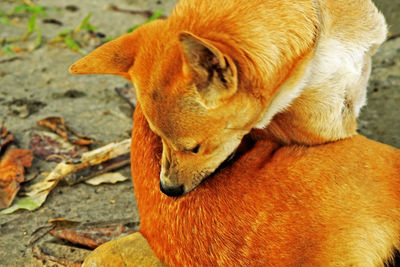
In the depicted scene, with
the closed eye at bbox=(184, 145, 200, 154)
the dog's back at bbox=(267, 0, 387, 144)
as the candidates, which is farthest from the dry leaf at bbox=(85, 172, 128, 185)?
the dog's back at bbox=(267, 0, 387, 144)

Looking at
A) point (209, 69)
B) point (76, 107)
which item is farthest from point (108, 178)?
point (209, 69)

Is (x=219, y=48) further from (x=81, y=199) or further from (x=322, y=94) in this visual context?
(x=81, y=199)

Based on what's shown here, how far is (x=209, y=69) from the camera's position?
2.56 metres

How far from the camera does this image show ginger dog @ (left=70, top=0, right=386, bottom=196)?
8.64ft

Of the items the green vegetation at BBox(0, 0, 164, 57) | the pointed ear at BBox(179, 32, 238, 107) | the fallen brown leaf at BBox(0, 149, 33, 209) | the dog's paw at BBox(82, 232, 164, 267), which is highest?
the pointed ear at BBox(179, 32, 238, 107)

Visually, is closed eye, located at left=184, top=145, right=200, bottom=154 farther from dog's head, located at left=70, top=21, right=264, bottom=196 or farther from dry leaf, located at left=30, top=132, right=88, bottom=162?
dry leaf, located at left=30, top=132, right=88, bottom=162

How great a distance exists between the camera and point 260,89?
2789 millimetres

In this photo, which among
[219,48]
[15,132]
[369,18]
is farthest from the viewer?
[15,132]

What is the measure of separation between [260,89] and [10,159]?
2.36m

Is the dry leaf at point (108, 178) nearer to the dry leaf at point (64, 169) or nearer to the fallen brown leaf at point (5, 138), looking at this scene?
the dry leaf at point (64, 169)

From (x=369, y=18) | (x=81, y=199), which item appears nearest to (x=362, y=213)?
(x=369, y=18)

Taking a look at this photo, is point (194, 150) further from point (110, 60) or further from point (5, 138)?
point (5, 138)

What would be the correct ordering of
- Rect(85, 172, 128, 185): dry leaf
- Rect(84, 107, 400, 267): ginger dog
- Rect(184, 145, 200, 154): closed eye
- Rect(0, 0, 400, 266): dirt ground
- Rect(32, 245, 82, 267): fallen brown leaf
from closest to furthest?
Rect(84, 107, 400, 267): ginger dog
Rect(184, 145, 200, 154): closed eye
Rect(32, 245, 82, 267): fallen brown leaf
Rect(0, 0, 400, 266): dirt ground
Rect(85, 172, 128, 185): dry leaf

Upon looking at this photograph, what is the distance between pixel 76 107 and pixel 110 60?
216cm
